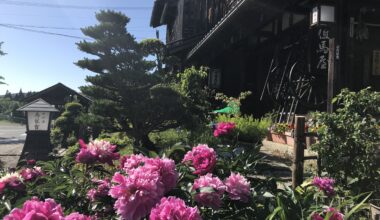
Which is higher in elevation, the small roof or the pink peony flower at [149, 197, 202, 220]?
the small roof

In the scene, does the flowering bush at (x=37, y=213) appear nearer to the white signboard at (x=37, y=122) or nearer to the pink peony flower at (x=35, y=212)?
the pink peony flower at (x=35, y=212)

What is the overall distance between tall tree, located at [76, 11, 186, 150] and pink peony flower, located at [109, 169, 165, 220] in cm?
670

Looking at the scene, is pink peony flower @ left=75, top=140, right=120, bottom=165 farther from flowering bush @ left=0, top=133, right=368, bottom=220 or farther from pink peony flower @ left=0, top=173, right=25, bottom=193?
pink peony flower @ left=0, top=173, right=25, bottom=193

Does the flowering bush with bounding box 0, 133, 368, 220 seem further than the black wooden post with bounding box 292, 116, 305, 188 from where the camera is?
No

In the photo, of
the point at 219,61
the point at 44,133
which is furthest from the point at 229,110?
the point at 219,61

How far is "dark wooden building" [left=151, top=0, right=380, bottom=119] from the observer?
6512 millimetres

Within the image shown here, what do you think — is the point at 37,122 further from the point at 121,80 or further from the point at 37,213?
the point at 37,213

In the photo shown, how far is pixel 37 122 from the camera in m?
6.25

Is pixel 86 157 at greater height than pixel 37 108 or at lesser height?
lesser

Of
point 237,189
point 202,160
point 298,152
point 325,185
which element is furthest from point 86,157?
point 298,152

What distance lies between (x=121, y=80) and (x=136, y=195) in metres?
7.42

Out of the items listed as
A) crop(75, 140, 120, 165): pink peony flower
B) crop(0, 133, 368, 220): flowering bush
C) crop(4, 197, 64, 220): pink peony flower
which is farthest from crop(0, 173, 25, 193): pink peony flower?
crop(4, 197, 64, 220): pink peony flower

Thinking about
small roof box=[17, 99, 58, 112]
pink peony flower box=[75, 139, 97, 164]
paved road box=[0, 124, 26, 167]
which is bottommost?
paved road box=[0, 124, 26, 167]

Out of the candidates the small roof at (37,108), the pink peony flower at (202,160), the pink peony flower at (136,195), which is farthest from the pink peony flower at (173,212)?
the small roof at (37,108)
